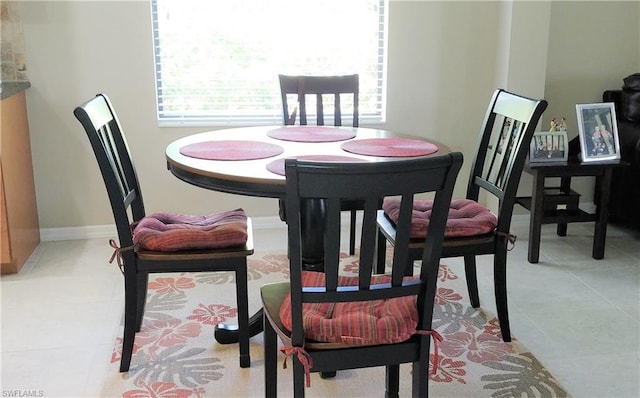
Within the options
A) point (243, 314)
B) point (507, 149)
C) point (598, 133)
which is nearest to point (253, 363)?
point (243, 314)

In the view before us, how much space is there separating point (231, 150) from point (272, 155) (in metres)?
0.17

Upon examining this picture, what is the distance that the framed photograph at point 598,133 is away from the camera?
3.46 m

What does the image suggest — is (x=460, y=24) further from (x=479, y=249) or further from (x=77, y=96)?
(x=77, y=96)

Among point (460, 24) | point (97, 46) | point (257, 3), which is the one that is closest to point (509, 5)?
point (460, 24)

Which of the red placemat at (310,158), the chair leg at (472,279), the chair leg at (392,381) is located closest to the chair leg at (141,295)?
the red placemat at (310,158)

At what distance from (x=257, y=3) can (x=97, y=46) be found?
2.95ft

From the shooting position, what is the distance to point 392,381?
2043 millimetres

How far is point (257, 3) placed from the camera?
364 centimetres

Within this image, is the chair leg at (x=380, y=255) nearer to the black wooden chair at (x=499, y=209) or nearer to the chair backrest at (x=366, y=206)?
the black wooden chair at (x=499, y=209)

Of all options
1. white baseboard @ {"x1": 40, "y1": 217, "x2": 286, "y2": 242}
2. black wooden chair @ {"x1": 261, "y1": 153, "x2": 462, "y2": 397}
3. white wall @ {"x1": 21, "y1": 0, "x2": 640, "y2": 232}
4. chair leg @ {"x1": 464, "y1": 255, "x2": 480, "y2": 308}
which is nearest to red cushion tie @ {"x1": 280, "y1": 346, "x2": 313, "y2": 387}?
black wooden chair @ {"x1": 261, "y1": 153, "x2": 462, "y2": 397}

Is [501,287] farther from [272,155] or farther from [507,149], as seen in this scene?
[272,155]

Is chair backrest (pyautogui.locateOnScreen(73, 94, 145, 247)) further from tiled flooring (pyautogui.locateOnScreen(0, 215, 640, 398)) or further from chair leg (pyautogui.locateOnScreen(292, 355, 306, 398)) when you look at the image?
chair leg (pyautogui.locateOnScreen(292, 355, 306, 398))

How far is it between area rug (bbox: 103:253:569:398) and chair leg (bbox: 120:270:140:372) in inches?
2.2

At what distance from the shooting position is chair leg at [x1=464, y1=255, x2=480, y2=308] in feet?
9.24
